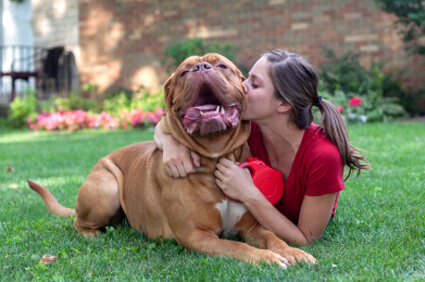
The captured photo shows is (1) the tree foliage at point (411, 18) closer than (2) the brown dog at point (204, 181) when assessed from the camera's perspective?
No

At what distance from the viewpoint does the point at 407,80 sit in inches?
→ 405

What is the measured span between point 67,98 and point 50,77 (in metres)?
1.35

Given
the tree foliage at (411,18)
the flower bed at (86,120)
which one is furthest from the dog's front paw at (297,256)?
the flower bed at (86,120)

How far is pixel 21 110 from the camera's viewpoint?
12.6 metres

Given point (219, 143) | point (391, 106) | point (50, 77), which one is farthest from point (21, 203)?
point (50, 77)

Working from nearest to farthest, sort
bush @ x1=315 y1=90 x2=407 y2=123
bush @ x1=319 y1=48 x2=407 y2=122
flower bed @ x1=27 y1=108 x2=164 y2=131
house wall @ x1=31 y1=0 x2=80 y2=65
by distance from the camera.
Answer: bush @ x1=315 y1=90 x2=407 y2=123
bush @ x1=319 y1=48 x2=407 y2=122
flower bed @ x1=27 y1=108 x2=164 y2=131
house wall @ x1=31 y1=0 x2=80 y2=65

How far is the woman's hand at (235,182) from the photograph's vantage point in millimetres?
2801

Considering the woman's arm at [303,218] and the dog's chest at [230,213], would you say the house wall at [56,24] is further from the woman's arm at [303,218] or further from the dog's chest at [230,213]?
the woman's arm at [303,218]

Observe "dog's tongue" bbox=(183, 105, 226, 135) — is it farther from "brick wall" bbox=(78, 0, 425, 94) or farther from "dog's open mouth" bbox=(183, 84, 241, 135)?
"brick wall" bbox=(78, 0, 425, 94)

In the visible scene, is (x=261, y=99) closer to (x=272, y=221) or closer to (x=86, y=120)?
(x=272, y=221)

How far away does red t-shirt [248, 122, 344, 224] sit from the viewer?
2744mm

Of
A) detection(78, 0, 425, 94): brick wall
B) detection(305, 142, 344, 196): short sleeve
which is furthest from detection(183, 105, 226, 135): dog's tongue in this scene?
detection(78, 0, 425, 94): brick wall

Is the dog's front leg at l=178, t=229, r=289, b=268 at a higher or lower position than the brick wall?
lower

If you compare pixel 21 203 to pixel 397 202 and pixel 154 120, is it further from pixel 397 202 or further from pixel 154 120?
pixel 154 120
